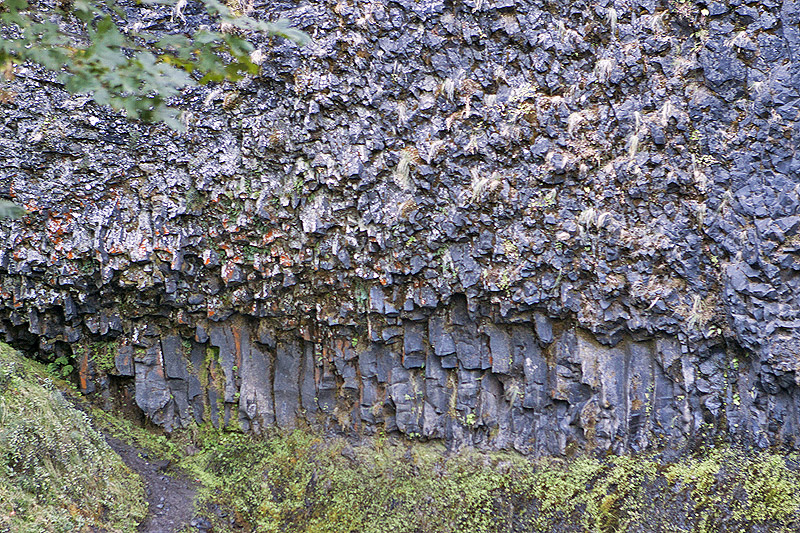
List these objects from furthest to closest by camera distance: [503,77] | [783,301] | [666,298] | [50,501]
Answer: [503,77]
[666,298]
[783,301]
[50,501]

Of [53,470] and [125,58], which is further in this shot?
[53,470]

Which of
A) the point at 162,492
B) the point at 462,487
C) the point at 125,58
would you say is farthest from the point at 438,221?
the point at 125,58

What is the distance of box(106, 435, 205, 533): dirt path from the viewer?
6535 mm

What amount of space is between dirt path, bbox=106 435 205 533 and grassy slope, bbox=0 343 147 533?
0.23 m

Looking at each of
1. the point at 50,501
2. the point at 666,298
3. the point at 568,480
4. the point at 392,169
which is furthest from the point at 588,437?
the point at 50,501

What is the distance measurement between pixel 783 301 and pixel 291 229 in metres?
6.08

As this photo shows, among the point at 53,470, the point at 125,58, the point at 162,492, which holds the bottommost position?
the point at 162,492

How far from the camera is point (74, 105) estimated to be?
732 centimetres

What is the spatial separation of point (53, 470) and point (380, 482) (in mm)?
A: 3836

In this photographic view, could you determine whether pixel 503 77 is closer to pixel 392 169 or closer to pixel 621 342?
pixel 392 169

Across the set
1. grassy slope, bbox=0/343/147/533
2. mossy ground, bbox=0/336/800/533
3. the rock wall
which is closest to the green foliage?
grassy slope, bbox=0/343/147/533

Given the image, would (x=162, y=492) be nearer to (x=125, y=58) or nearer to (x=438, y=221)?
(x=438, y=221)

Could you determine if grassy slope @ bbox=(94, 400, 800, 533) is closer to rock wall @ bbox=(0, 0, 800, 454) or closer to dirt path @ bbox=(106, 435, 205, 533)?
dirt path @ bbox=(106, 435, 205, 533)

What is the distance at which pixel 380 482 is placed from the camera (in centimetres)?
742
